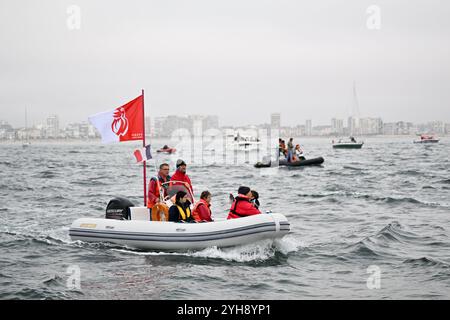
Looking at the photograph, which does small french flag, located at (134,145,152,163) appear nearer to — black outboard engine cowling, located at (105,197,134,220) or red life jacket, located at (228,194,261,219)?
black outboard engine cowling, located at (105,197,134,220)

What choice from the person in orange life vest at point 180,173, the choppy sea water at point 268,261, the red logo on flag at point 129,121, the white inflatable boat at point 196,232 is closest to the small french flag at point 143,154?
the red logo on flag at point 129,121

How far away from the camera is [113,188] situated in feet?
92.5

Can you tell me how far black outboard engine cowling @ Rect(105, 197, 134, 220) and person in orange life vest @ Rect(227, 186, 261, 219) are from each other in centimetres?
271

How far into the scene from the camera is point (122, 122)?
12656 mm

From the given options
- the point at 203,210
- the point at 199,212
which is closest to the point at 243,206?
the point at 203,210

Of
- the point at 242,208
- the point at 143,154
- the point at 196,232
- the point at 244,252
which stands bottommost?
the point at 244,252

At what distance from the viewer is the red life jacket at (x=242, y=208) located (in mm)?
11922

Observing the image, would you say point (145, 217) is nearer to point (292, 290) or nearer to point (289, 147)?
point (292, 290)

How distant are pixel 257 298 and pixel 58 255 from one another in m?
5.16

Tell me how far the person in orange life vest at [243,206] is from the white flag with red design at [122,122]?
108 inches

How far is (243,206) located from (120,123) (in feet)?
11.2

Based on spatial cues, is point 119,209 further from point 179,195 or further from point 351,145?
point 351,145

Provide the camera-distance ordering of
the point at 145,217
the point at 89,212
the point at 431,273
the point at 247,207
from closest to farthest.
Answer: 1. the point at 431,273
2. the point at 247,207
3. the point at 145,217
4. the point at 89,212
